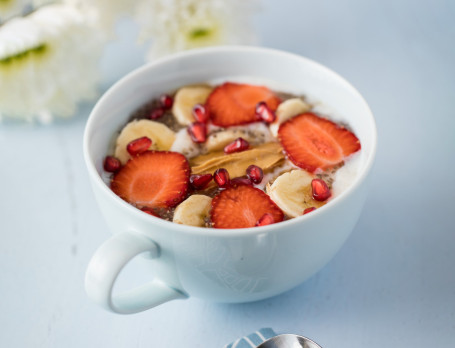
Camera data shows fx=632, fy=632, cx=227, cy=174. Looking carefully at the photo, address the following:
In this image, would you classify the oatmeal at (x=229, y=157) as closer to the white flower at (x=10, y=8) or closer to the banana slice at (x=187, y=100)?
the banana slice at (x=187, y=100)

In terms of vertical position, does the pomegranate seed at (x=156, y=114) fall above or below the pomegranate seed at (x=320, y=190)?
below

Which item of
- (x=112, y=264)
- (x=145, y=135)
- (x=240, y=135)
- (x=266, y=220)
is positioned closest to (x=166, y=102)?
(x=145, y=135)

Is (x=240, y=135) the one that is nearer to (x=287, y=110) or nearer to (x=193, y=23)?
(x=287, y=110)

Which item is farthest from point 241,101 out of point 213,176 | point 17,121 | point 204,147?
point 17,121

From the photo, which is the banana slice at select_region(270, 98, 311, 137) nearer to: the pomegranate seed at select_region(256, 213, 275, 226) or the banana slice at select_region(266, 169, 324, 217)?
the banana slice at select_region(266, 169, 324, 217)

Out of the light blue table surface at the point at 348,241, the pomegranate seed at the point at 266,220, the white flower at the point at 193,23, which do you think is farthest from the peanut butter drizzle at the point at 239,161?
the white flower at the point at 193,23

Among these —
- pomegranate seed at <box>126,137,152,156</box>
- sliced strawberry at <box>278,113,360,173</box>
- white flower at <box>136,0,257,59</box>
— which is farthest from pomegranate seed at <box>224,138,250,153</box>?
white flower at <box>136,0,257,59</box>
